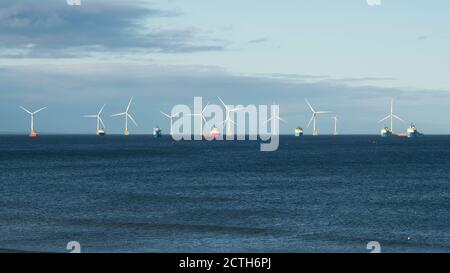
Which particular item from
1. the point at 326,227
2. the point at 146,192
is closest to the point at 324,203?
the point at 326,227

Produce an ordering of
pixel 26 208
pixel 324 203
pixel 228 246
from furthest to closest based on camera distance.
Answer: pixel 324 203
pixel 26 208
pixel 228 246

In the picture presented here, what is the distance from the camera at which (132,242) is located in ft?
172

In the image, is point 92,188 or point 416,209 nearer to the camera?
point 416,209
